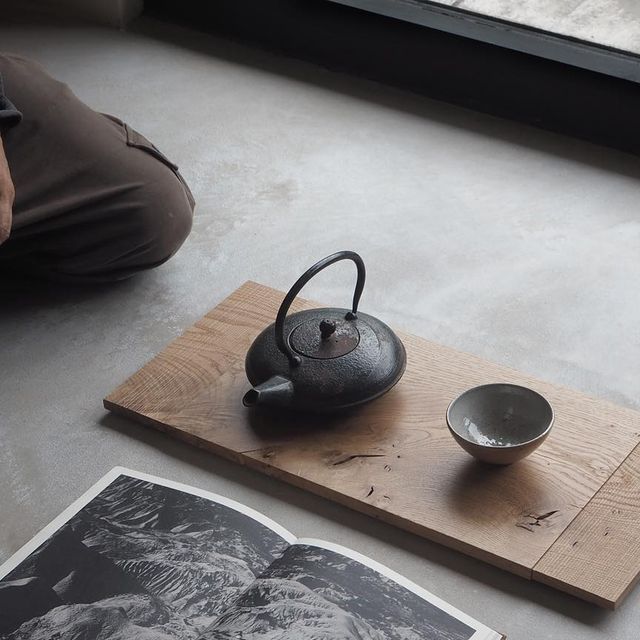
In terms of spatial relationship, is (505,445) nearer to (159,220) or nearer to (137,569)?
(137,569)

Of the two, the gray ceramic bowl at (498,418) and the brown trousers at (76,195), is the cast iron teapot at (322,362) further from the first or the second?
the brown trousers at (76,195)

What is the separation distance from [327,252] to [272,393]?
64 centimetres

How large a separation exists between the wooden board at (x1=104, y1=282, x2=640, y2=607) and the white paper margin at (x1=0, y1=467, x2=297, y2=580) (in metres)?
0.10

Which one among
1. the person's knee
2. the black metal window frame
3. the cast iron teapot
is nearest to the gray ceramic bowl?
the cast iron teapot

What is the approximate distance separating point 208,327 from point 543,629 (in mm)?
756

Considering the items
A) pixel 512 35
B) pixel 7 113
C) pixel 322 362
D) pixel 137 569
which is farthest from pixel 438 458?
pixel 512 35

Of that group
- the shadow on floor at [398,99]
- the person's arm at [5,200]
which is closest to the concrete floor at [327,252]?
the shadow on floor at [398,99]

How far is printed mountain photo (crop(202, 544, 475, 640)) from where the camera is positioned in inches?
50.1

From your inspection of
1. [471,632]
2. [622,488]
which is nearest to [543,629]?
[471,632]

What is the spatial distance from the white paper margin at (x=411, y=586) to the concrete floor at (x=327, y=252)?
0.20 feet

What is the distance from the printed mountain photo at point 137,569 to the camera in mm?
1302

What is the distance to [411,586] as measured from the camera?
4.38 feet

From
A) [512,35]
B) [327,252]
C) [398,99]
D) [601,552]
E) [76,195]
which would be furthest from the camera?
[398,99]

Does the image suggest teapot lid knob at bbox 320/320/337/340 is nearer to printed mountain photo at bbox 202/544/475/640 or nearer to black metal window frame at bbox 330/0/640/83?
printed mountain photo at bbox 202/544/475/640
